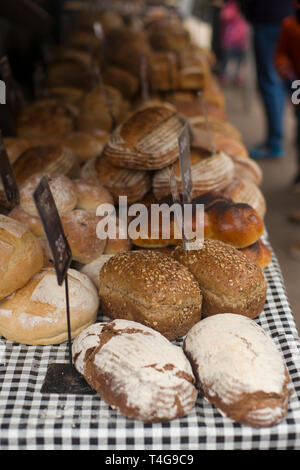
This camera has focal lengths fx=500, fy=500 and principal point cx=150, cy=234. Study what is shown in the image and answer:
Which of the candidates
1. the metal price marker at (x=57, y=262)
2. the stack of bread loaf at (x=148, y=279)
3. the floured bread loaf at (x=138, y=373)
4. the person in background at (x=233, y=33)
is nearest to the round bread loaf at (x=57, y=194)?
the stack of bread loaf at (x=148, y=279)

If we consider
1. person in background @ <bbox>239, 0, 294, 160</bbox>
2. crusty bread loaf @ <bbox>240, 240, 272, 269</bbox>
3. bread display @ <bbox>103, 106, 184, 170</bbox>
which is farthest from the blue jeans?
crusty bread loaf @ <bbox>240, 240, 272, 269</bbox>

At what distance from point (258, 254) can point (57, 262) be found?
84cm

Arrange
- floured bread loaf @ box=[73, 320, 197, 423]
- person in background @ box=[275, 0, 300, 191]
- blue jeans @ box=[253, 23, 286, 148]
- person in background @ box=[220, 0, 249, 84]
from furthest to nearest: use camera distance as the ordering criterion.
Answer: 1. person in background @ box=[220, 0, 249, 84]
2. blue jeans @ box=[253, 23, 286, 148]
3. person in background @ box=[275, 0, 300, 191]
4. floured bread loaf @ box=[73, 320, 197, 423]

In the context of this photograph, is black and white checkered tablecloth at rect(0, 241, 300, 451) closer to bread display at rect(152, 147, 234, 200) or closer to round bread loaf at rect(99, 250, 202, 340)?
round bread loaf at rect(99, 250, 202, 340)

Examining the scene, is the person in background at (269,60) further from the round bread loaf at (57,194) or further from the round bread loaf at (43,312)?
the round bread loaf at (43,312)

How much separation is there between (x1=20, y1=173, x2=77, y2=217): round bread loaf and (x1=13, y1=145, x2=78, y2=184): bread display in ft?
0.55

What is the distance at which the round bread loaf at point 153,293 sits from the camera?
1387mm

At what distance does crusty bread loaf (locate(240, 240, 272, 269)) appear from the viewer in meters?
1.75

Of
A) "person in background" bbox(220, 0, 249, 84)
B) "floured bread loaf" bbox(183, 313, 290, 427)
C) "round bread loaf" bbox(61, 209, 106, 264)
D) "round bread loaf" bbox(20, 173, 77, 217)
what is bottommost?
"person in background" bbox(220, 0, 249, 84)

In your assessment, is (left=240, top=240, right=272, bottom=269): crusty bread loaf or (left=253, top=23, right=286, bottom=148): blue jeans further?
(left=253, top=23, right=286, bottom=148): blue jeans

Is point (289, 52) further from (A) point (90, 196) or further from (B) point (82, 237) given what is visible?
(B) point (82, 237)

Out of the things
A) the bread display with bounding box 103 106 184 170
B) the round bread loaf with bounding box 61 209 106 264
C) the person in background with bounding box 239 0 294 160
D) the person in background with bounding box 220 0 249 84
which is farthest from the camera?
the person in background with bounding box 220 0 249 84

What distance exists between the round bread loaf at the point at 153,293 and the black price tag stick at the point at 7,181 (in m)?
0.46
